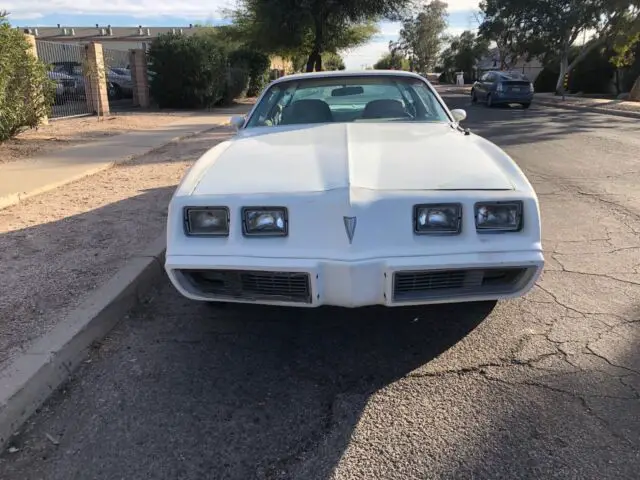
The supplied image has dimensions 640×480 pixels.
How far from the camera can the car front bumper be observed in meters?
2.76

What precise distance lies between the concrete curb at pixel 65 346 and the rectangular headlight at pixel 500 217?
2346mm

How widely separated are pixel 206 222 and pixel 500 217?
5.17 ft

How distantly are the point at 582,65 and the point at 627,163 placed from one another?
2918cm

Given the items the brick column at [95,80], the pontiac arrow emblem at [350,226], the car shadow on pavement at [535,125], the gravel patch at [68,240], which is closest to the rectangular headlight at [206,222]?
the pontiac arrow emblem at [350,226]

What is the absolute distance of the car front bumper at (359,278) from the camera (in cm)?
276

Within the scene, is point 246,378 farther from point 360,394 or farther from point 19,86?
point 19,86

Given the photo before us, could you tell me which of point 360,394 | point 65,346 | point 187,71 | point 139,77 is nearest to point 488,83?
point 187,71

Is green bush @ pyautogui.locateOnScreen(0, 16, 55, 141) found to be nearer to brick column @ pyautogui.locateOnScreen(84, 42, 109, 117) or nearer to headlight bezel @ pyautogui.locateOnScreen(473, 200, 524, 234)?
brick column @ pyautogui.locateOnScreen(84, 42, 109, 117)

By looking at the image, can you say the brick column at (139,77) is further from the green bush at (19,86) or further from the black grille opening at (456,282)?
the black grille opening at (456,282)

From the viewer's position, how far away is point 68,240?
200 inches

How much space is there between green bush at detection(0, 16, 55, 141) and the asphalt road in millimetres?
7321

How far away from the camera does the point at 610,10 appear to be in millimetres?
27484

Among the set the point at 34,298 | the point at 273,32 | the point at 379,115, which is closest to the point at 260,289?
the point at 34,298

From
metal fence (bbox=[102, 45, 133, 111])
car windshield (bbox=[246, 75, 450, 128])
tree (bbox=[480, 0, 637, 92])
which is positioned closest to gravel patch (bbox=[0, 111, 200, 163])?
car windshield (bbox=[246, 75, 450, 128])
